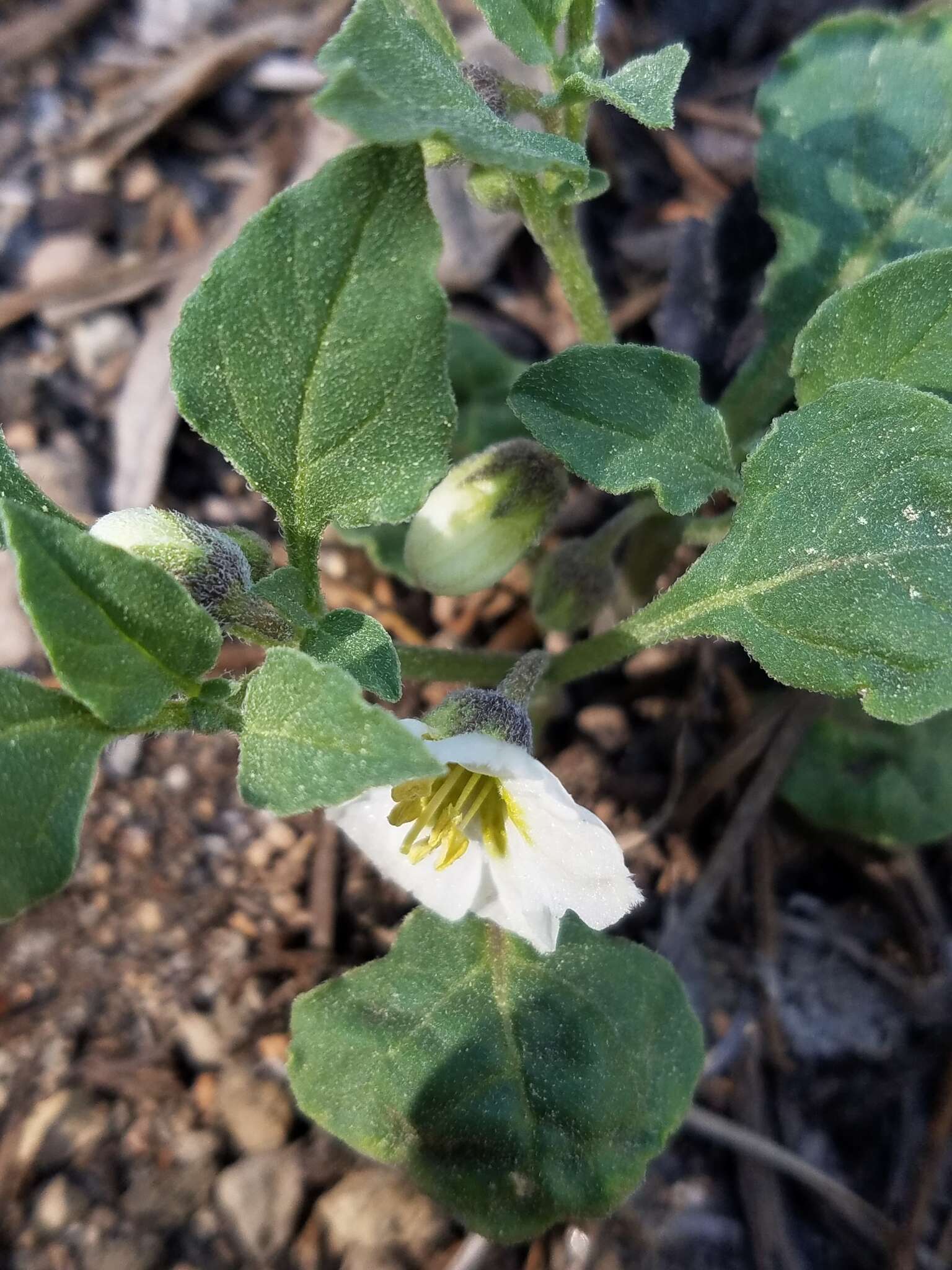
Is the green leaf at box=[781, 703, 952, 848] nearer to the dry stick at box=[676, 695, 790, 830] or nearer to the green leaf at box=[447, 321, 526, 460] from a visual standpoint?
the dry stick at box=[676, 695, 790, 830]

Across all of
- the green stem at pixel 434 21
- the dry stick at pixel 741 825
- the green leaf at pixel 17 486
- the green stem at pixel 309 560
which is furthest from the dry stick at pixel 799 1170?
the green stem at pixel 434 21

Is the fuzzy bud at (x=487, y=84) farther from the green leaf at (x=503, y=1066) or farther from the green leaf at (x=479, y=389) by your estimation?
the green leaf at (x=503, y=1066)

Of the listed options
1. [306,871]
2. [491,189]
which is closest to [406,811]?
[306,871]

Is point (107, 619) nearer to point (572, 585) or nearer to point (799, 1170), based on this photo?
point (572, 585)

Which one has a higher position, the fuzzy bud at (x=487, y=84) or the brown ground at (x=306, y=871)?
the fuzzy bud at (x=487, y=84)

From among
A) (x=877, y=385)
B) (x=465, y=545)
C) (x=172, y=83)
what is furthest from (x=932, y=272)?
(x=172, y=83)

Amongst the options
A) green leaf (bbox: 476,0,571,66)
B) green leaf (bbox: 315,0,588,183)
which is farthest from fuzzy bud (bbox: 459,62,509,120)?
green leaf (bbox: 315,0,588,183)
